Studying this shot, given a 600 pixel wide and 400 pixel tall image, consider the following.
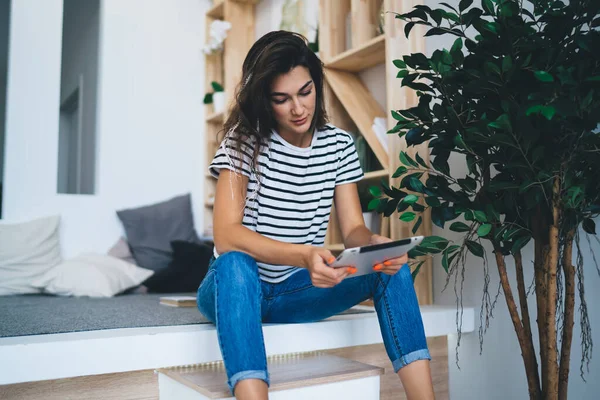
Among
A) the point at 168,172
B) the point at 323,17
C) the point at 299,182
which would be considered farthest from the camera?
the point at 168,172

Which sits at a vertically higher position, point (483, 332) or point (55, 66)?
point (55, 66)

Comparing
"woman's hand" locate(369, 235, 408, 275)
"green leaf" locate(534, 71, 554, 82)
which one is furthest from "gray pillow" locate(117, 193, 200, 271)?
"green leaf" locate(534, 71, 554, 82)

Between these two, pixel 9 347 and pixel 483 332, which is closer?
pixel 9 347

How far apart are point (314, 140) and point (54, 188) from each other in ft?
6.82

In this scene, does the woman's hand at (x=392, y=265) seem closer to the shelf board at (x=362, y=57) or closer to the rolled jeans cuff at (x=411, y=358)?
the rolled jeans cuff at (x=411, y=358)

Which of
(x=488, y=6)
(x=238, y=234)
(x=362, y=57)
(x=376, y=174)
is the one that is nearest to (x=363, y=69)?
(x=362, y=57)

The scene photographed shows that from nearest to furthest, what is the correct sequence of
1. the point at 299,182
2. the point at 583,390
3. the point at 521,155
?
1. the point at 521,155
2. the point at 299,182
3. the point at 583,390

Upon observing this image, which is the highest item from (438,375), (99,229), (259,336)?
(99,229)

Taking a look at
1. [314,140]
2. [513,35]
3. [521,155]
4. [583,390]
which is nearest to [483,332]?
[583,390]

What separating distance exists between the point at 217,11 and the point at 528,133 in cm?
285

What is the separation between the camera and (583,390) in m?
1.58

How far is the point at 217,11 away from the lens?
3.56 meters

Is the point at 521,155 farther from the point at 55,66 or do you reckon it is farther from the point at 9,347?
the point at 55,66

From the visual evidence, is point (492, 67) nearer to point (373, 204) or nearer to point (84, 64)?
point (373, 204)
